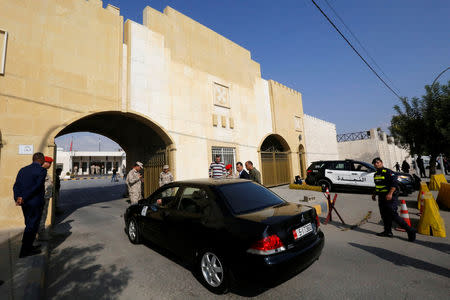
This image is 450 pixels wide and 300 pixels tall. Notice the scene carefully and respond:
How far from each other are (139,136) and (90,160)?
152 ft

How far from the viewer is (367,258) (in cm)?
362

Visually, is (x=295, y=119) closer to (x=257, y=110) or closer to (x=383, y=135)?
(x=257, y=110)

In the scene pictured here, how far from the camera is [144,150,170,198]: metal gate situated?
9.77 meters

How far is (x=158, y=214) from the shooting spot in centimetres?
390

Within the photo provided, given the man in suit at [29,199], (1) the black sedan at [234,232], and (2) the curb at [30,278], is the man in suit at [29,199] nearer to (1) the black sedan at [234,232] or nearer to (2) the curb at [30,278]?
(2) the curb at [30,278]

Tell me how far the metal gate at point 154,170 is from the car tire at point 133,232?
4.78 meters

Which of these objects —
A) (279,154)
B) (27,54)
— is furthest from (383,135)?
(27,54)

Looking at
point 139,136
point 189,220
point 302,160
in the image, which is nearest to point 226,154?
point 139,136

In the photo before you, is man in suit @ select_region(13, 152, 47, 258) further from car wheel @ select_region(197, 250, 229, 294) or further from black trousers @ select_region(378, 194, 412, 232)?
black trousers @ select_region(378, 194, 412, 232)

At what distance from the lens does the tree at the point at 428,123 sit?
1037 centimetres

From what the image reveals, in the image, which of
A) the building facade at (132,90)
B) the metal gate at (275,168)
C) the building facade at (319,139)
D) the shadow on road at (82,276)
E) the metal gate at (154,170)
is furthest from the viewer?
the building facade at (319,139)

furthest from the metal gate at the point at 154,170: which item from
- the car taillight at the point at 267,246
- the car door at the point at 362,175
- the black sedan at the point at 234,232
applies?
the car door at the point at 362,175

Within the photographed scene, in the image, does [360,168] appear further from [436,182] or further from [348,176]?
[436,182]

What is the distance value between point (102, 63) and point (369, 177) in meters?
12.5
